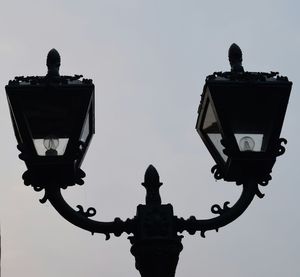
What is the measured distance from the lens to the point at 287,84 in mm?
4879

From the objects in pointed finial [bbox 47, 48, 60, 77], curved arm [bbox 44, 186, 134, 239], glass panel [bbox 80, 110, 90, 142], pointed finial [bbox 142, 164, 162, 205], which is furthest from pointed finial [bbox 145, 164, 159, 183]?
pointed finial [bbox 47, 48, 60, 77]

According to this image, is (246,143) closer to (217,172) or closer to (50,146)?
(217,172)

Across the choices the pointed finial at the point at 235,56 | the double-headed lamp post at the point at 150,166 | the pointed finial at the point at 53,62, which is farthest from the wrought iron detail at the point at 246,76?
the pointed finial at the point at 53,62

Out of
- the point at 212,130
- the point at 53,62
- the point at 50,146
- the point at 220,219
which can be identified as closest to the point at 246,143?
the point at 212,130

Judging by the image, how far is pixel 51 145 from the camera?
4.79m

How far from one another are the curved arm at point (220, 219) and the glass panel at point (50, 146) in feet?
2.94

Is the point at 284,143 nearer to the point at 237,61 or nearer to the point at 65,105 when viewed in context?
the point at 237,61

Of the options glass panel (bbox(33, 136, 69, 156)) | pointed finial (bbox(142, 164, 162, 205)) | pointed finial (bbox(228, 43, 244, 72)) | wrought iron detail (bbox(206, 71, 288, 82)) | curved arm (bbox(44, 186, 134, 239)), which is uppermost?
pointed finial (bbox(228, 43, 244, 72))

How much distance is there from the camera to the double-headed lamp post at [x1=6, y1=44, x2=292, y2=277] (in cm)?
466

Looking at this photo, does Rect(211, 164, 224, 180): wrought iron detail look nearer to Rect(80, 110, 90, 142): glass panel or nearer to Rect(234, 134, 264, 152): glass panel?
Rect(234, 134, 264, 152): glass panel

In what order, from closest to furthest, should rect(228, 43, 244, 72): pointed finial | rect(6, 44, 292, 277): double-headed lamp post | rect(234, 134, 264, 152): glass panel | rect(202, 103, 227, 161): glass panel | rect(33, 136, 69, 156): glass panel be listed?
→ rect(6, 44, 292, 277): double-headed lamp post
rect(33, 136, 69, 156): glass panel
rect(234, 134, 264, 152): glass panel
rect(202, 103, 227, 161): glass panel
rect(228, 43, 244, 72): pointed finial

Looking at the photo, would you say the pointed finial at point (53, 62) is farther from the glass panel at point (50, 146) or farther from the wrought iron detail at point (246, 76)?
the wrought iron detail at point (246, 76)

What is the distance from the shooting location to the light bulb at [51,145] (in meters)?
4.77

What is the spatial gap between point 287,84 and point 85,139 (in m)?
1.43
